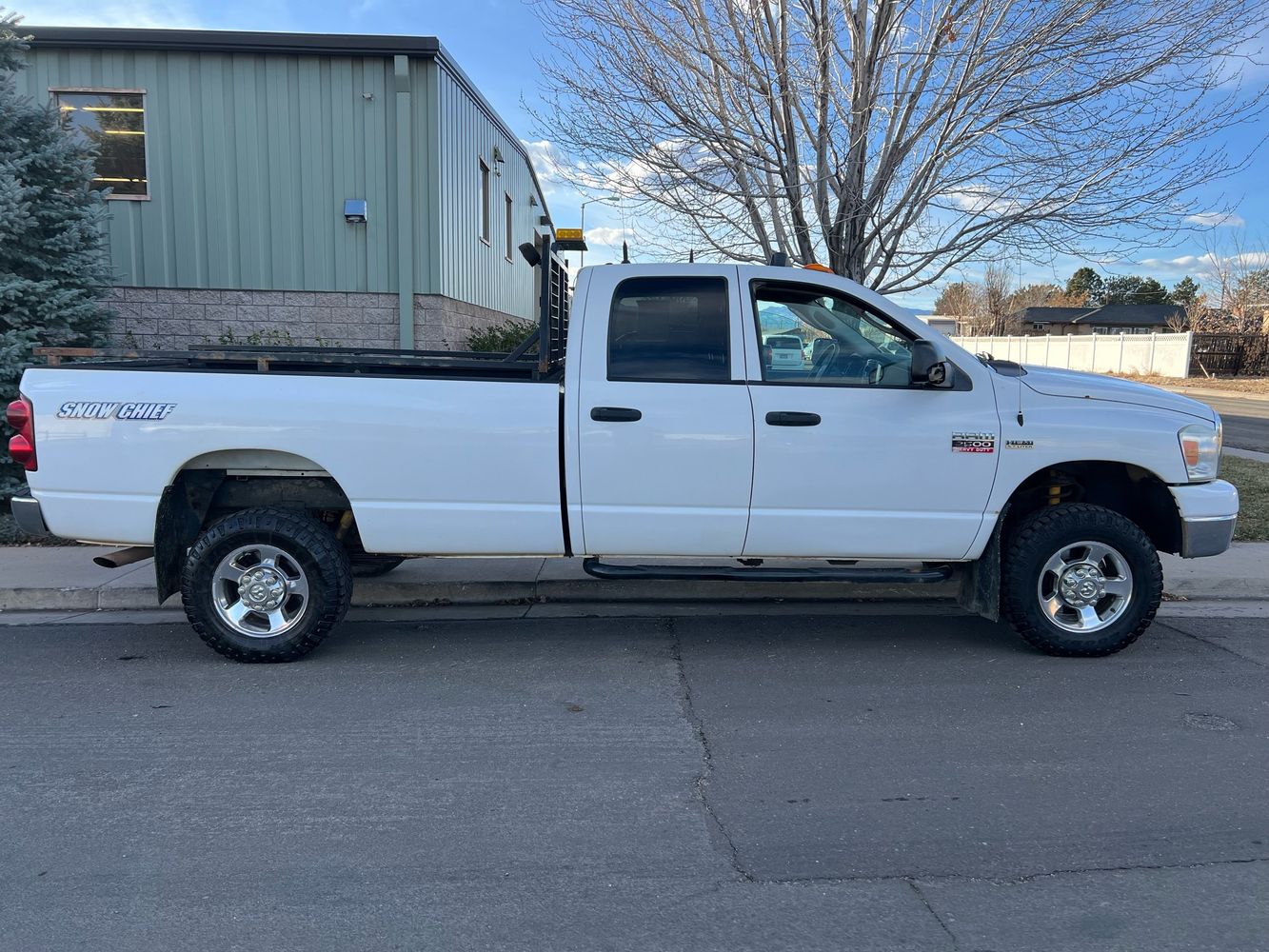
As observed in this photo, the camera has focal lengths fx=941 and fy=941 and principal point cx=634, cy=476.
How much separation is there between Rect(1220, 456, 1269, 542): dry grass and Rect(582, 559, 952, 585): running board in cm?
480

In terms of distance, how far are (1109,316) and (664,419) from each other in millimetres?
73096

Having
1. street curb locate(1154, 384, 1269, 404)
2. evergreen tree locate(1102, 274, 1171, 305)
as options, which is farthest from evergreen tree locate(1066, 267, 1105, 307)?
street curb locate(1154, 384, 1269, 404)

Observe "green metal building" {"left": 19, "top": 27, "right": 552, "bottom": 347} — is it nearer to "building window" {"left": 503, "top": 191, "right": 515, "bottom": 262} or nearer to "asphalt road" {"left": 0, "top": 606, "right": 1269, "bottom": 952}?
"building window" {"left": 503, "top": 191, "right": 515, "bottom": 262}

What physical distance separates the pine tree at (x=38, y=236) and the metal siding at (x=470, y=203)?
3774 millimetres

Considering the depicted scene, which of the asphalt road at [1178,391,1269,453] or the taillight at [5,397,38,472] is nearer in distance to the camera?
the taillight at [5,397,38,472]

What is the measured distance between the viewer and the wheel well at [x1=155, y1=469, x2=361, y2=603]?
5.31 metres

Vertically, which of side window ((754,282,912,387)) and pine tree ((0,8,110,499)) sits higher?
pine tree ((0,8,110,499))

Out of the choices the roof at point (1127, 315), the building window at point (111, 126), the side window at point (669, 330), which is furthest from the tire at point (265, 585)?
the roof at point (1127, 315)

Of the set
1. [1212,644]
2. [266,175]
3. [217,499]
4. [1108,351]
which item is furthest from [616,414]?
[1108,351]

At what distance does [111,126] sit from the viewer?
1155 cm

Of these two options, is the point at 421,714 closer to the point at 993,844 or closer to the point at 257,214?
the point at 993,844

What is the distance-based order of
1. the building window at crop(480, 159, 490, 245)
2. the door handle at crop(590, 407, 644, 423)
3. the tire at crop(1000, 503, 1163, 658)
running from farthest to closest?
the building window at crop(480, 159, 490, 245) → the tire at crop(1000, 503, 1163, 658) → the door handle at crop(590, 407, 644, 423)

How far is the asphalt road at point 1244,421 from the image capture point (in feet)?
51.9

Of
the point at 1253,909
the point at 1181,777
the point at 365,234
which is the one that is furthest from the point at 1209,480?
the point at 365,234
